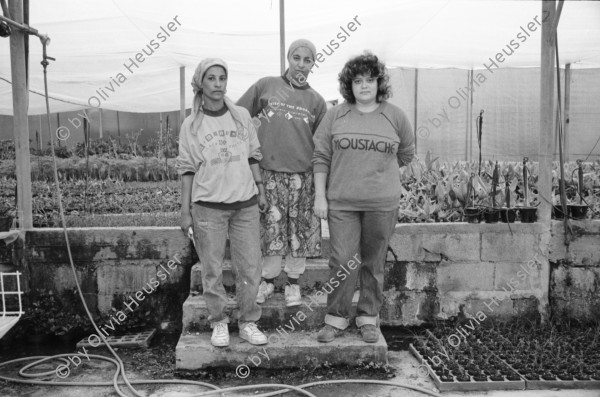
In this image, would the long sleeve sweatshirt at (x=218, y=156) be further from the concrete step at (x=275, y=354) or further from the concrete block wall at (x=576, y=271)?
the concrete block wall at (x=576, y=271)

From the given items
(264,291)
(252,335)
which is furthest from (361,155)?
(252,335)

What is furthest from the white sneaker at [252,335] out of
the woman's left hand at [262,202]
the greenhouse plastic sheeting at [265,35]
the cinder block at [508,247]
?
the greenhouse plastic sheeting at [265,35]

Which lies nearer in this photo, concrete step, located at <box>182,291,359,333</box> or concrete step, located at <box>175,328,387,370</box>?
concrete step, located at <box>175,328,387,370</box>

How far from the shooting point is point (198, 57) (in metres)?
7.51

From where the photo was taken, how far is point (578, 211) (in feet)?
13.5

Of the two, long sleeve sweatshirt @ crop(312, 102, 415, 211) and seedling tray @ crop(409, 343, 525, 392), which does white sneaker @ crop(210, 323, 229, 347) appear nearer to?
long sleeve sweatshirt @ crop(312, 102, 415, 211)

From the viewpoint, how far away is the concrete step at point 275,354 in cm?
323

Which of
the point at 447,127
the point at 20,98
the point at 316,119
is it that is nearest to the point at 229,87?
the point at 447,127

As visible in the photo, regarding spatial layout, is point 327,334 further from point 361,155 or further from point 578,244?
point 578,244

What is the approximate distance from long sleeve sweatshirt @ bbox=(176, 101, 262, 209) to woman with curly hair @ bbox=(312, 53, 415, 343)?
1.44ft

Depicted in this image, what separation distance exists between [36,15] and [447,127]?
24.0 ft

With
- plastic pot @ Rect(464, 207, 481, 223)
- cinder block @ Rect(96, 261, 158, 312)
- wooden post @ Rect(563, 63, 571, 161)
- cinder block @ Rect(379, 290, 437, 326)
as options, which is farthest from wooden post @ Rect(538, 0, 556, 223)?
wooden post @ Rect(563, 63, 571, 161)

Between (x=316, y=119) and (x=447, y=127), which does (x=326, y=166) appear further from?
(x=447, y=127)

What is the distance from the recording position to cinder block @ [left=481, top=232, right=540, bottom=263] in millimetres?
4043
